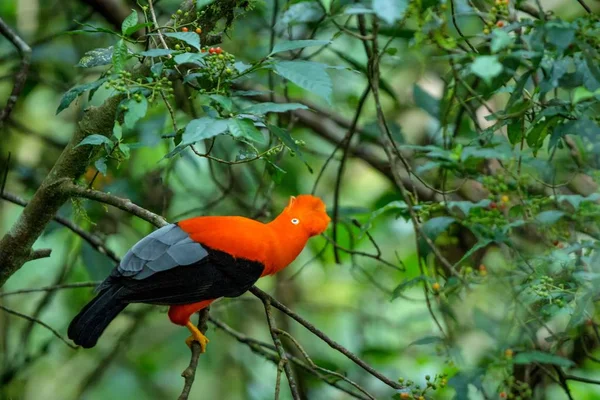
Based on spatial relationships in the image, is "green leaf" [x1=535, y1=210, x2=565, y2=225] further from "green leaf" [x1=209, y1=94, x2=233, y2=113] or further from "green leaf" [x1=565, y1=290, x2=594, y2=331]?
"green leaf" [x1=209, y1=94, x2=233, y2=113]

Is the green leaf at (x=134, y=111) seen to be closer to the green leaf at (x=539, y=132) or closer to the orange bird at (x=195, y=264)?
the orange bird at (x=195, y=264)

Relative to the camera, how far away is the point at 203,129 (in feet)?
5.84

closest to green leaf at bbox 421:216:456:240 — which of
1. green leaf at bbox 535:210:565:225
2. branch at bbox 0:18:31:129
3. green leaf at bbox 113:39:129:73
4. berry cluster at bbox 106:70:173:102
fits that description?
green leaf at bbox 535:210:565:225

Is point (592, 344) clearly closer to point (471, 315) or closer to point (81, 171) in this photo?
point (471, 315)

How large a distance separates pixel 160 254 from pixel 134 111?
58 centimetres

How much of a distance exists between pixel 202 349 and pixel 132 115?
3.17ft

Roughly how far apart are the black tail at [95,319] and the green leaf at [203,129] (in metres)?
0.69

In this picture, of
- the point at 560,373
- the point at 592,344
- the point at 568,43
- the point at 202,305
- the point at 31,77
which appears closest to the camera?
the point at 568,43

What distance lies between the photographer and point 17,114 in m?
4.92

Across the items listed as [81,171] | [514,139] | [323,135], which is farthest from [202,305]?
[323,135]

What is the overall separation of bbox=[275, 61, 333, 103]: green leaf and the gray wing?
2.12 feet

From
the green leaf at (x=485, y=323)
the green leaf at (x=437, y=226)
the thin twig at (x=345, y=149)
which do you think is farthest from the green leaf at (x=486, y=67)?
the green leaf at (x=485, y=323)

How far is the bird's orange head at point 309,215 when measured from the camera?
8.08 ft

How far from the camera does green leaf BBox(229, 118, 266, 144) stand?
179 cm
